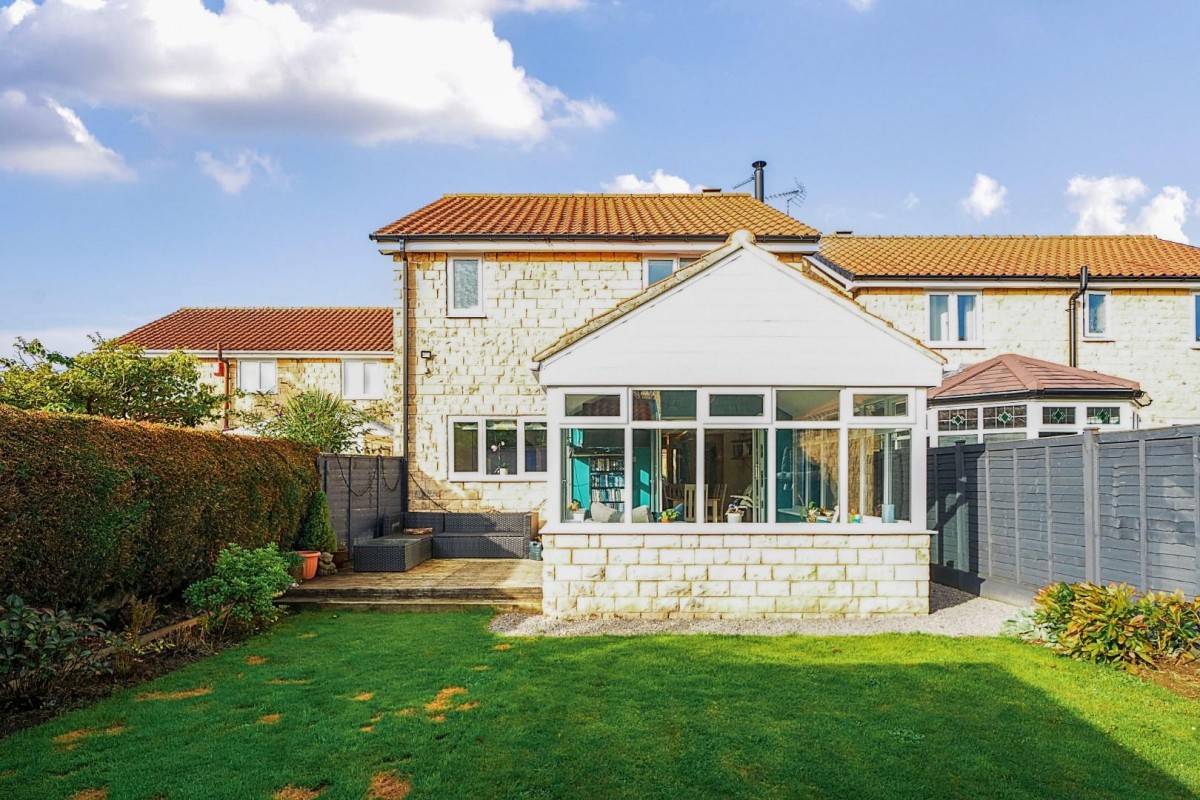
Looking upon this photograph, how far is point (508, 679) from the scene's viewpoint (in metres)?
7.25

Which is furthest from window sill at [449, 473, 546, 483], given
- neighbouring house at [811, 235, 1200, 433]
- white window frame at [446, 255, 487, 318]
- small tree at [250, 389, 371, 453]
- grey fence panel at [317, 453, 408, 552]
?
neighbouring house at [811, 235, 1200, 433]

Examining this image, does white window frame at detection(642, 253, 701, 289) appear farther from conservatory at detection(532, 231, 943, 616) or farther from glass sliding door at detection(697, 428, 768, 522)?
glass sliding door at detection(697, 428, 768, 522)

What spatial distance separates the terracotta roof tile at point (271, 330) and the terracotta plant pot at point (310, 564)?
14361 millimetres

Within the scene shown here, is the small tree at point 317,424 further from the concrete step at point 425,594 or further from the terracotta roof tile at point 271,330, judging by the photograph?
the concrete step at point 425,594

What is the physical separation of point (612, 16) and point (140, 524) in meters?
11.0

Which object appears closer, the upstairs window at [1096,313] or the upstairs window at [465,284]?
the upstairs window at [465,284]

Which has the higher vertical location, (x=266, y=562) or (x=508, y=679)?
(x=266, y=562)

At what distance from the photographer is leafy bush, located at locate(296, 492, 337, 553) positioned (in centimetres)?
1336

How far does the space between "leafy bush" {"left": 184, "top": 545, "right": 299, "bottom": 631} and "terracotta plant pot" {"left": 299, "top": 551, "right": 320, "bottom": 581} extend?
2343 mm

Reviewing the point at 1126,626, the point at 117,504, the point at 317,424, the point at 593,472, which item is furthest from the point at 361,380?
the point at 1126,626

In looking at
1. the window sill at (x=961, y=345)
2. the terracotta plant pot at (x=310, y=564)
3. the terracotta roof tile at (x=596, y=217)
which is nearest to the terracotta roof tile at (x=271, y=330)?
the terracotta roof tile at (x=596, y=217)

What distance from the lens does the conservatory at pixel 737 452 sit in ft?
33.2

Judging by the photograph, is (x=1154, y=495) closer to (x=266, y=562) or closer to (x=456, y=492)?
(x=266, y=562)

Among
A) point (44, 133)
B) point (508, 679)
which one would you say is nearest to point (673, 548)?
point (508, 679)
